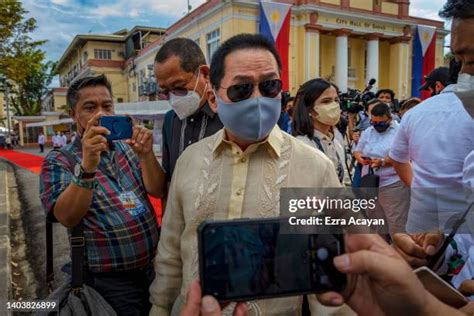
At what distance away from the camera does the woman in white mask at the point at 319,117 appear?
2445 millimetres

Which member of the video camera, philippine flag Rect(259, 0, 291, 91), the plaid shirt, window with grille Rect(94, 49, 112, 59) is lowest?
the plaid shirt

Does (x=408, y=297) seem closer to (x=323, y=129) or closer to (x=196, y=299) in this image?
(x=196, y=299)

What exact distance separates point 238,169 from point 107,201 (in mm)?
697

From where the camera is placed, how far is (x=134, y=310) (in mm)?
1730

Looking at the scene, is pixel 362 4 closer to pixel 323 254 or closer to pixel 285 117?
pixel 285 117

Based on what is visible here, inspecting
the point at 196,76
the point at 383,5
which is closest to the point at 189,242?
the point at 196,76

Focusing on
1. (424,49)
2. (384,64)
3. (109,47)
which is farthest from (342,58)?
(109,47)

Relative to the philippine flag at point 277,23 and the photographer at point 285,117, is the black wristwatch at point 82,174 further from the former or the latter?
the philippine flag at point 277,23

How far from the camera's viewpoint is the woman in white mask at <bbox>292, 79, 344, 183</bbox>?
245 cm

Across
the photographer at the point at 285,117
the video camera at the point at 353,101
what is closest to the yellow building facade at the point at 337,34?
the video camera at the point at 353,101

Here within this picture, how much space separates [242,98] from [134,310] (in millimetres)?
1091

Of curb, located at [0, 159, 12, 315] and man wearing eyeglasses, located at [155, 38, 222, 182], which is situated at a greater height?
man wearing eyeglasses, located at [155, 38, 222, 182]

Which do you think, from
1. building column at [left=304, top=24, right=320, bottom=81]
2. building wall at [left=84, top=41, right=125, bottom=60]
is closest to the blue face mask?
building column at [left=304, top=24, right=320, bottom=81]

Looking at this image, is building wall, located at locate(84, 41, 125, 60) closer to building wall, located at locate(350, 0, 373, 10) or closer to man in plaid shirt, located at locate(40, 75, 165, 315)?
building wall, located at locate(350, 0, 373, 10)
